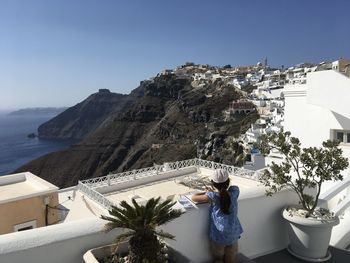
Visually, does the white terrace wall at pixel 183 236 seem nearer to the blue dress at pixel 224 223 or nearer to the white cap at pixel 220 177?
the blue dress at pixel 224 223

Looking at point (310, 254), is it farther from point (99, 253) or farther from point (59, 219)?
point (59, 219)

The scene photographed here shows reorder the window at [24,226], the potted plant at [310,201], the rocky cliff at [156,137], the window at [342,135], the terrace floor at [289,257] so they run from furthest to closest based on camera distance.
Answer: the rocky cliff at [156,137] → the window at [342,135] → the window at [24,226] → the terrace floor at [289,257] → the potted plant at [310,201]

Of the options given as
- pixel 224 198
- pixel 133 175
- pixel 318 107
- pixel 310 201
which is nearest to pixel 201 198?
pixel 224 198

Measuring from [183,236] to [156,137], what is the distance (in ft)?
338

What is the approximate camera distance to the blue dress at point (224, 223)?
12.2 ft

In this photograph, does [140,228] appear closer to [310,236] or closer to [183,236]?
[183,236]

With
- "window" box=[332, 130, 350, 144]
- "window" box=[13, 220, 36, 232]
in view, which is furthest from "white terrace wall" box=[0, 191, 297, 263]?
"window" box=[332, 130, 350, 144]

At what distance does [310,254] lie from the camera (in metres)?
4.31

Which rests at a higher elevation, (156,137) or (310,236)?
(310,236)

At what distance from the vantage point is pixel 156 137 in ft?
350

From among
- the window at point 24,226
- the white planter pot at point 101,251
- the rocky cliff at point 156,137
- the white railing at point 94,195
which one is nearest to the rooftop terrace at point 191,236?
the white planter pot at point 101,251

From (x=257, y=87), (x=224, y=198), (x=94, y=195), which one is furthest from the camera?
(x=257, y=87)

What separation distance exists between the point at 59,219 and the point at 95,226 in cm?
686

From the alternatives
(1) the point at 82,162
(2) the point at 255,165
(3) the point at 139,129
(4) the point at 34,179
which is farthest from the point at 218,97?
(4) the point at 34,179
